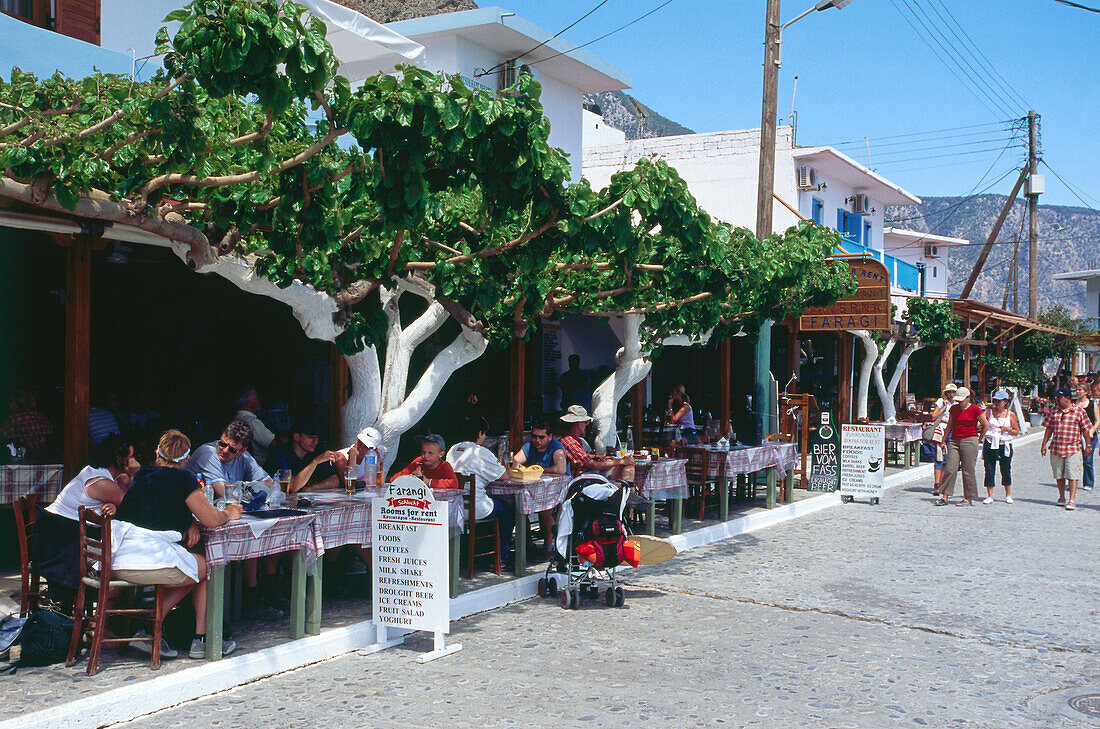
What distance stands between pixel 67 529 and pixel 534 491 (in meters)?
3.92

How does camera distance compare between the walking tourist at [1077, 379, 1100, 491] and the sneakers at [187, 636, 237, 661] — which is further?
the walking tourist at [1077, 379, 1100, 491]

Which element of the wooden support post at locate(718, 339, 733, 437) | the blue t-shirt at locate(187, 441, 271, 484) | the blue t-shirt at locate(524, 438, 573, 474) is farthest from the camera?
the wooden support post at locate(718, 339, 733, 437)

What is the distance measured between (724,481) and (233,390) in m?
6.68

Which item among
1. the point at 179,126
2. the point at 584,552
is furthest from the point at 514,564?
the point at 179,126

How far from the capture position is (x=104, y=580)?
5.51m

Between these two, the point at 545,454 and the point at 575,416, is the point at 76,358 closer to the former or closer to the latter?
the point at 545,454

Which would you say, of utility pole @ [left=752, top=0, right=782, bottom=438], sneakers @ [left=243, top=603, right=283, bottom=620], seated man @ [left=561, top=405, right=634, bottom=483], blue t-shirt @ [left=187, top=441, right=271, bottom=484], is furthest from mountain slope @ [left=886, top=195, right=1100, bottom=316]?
sneakers @ [left=243, top=603, right=283, bottom=620]

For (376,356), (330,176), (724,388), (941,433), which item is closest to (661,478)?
(376,356)

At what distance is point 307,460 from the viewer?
802 cm

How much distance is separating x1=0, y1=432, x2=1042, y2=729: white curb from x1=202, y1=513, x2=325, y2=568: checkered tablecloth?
58 cm

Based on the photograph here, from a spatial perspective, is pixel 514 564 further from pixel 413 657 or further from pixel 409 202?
pixel 409 202

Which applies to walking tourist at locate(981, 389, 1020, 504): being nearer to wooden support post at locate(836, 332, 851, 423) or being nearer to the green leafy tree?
wooden support post at locate(836, 332, 851, 423)

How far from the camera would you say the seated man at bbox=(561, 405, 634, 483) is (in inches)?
382

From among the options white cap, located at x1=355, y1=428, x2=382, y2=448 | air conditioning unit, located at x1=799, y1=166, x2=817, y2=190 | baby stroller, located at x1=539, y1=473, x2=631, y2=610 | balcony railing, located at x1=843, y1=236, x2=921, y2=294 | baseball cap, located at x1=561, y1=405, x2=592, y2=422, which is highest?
air conditioning unit, located at x1=799, y1=166, x2=817, y2=190
